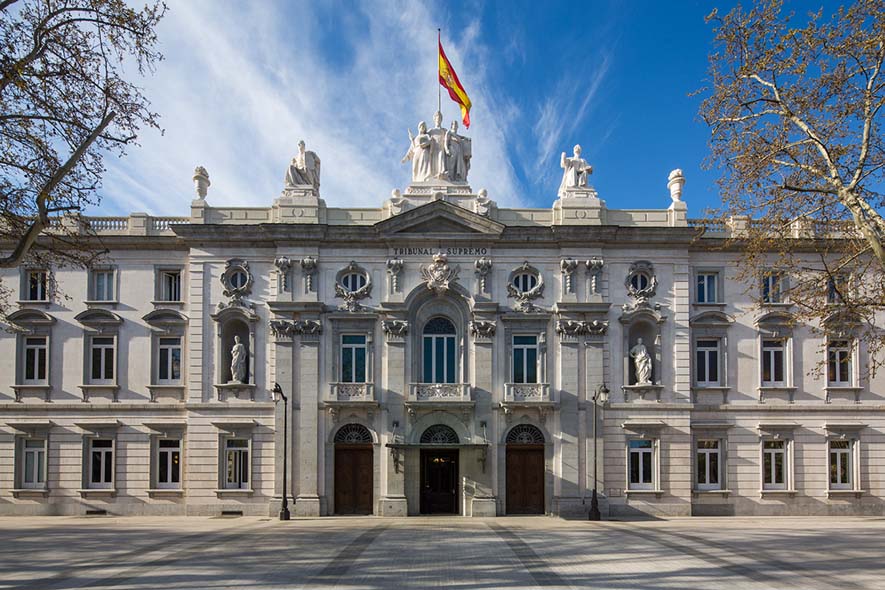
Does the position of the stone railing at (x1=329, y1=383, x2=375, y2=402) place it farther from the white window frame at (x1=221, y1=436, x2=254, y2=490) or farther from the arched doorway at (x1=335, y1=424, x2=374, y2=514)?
the white window frame at (x1=221, y1=436, x2=254, y2=490)

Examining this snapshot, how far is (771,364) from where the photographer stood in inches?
1348

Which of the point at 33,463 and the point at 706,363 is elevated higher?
the point at 706,363

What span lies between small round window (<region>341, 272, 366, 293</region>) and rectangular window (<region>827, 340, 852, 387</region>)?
20.5 metres

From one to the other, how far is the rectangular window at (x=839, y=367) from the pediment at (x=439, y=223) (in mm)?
15504

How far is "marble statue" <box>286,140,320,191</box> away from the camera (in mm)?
34438

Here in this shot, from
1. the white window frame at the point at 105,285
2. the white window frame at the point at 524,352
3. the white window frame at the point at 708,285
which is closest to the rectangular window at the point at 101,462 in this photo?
the white window frame at the point at 105,285

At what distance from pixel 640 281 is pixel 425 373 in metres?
10.3

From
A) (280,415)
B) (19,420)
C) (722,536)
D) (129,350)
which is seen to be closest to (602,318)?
(722,536)

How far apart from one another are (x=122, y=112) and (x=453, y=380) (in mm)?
18853

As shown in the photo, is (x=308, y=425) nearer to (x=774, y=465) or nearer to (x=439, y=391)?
(x=439, y=391)

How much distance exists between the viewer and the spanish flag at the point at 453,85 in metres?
35.5

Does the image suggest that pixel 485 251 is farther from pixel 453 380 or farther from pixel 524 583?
pixel 524 583

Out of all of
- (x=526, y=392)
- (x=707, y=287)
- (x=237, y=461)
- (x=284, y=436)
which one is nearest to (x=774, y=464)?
(x=707, y=287)

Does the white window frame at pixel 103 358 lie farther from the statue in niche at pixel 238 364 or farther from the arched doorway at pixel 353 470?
the arched doorway at pixel 353 470
